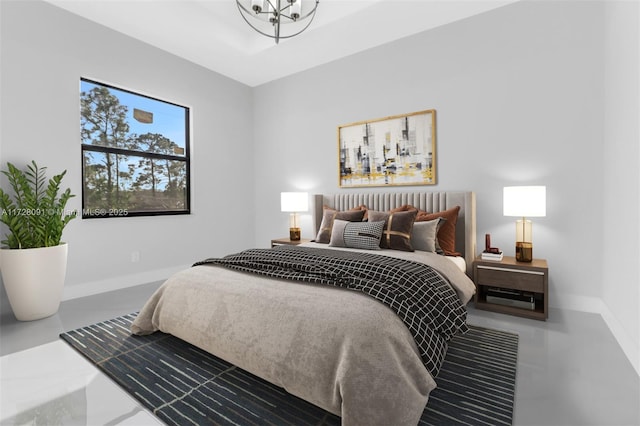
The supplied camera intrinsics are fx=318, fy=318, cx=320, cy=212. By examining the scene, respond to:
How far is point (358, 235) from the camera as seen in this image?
→ 2979 millimetres

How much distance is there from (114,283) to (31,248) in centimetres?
102

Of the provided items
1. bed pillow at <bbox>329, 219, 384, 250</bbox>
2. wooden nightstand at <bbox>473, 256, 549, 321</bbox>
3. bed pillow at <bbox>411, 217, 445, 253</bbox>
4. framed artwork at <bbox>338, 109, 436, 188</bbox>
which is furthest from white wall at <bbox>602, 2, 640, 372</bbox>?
bed pillow at <bbox>329, 219, 384, 250</bbox>

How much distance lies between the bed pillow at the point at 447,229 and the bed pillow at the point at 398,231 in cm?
21

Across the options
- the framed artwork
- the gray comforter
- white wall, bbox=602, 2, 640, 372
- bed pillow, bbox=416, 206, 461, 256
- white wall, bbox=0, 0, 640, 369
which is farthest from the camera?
the framed artwork

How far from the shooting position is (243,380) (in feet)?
5.86

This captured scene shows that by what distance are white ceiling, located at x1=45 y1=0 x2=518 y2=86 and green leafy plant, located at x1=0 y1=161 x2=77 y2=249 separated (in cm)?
175

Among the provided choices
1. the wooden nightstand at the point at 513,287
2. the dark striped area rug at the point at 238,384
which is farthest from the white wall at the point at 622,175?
the dark striped area rug at the point at 238,384

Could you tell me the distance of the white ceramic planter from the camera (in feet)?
8.50

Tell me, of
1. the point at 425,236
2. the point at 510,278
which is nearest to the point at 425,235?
the point at 425,236

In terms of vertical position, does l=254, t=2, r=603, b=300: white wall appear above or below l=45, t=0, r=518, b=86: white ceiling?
below

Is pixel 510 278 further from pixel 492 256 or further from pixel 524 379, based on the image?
pixel 524 379

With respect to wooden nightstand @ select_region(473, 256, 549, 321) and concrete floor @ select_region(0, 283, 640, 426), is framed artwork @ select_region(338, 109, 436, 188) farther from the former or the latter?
concrete floor @ select_region(0, 283, 640, 426)

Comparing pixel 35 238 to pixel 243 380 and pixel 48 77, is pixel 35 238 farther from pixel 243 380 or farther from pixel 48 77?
pixel 243 380

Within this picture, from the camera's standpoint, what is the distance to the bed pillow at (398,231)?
290 cm
